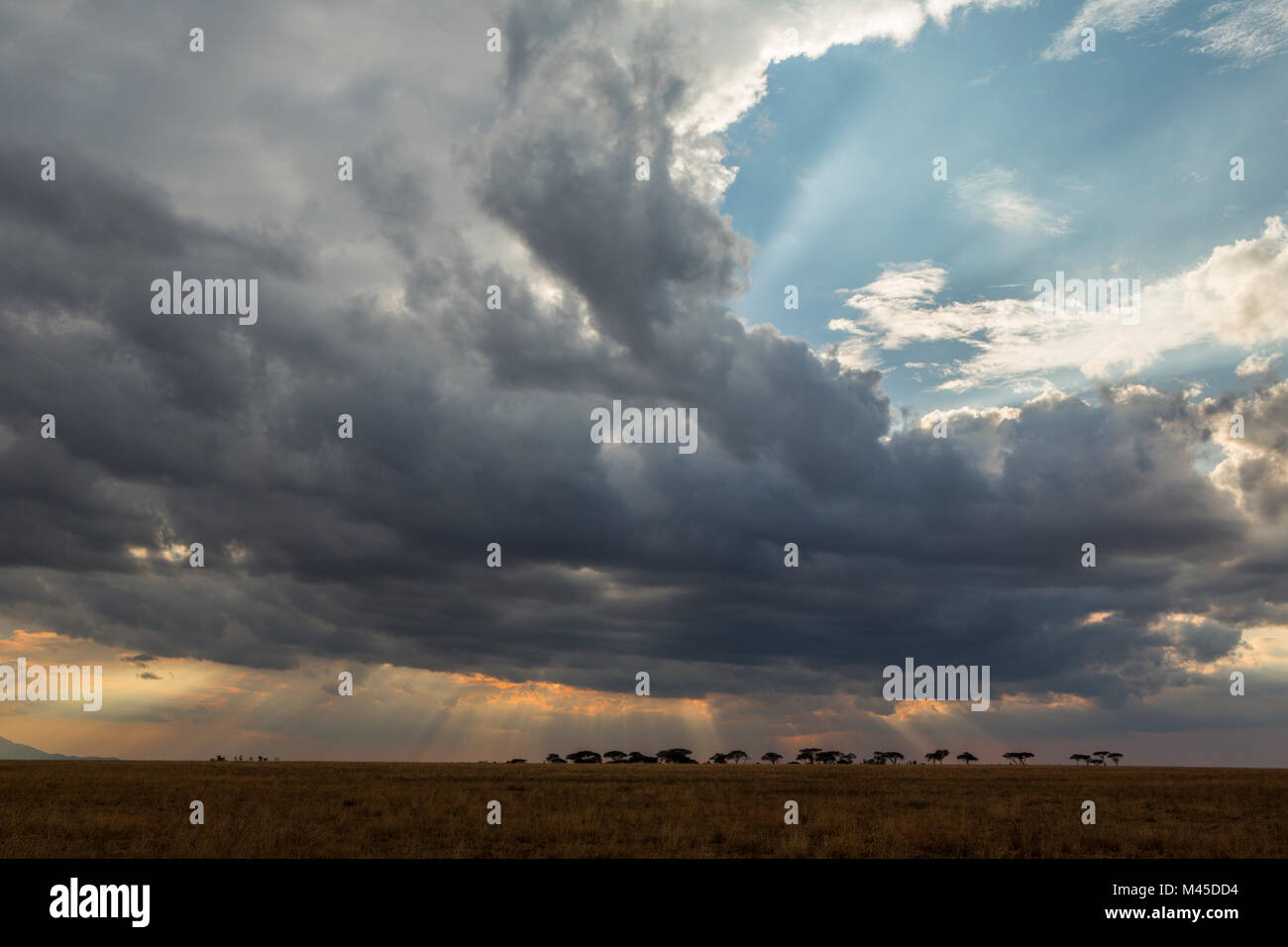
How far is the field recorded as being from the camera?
2384cm

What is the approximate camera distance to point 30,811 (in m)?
31.4

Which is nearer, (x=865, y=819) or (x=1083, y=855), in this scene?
(x=1083, y=855)

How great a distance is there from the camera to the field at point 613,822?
23844 mm

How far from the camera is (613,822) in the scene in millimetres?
29250
